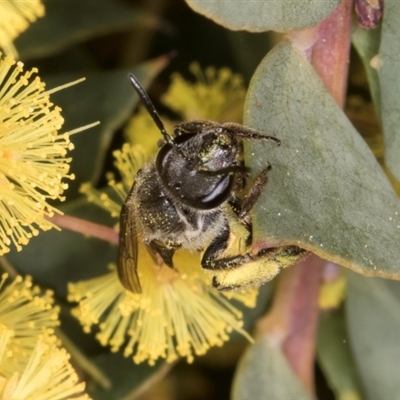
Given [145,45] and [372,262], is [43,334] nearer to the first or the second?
[372,262]

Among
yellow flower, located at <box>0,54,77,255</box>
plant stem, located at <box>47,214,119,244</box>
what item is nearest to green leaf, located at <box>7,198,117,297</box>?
plant stem, located at <box>47,214,119,244</box>

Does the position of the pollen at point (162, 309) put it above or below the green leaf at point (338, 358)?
above

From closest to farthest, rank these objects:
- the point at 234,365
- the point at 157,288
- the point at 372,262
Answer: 1. the point at 372,262
2. the point at 157,288
3. the point at 234,365

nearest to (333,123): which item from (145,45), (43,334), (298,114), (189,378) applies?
(298,114)

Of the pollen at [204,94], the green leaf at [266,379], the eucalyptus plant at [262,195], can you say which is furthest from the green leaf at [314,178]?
the pollen at [204,94]

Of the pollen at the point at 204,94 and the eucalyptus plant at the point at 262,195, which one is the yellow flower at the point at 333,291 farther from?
the pollen at the point at 204,94

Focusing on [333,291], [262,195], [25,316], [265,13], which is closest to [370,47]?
[265,13]

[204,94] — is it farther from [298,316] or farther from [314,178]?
[314,178]
